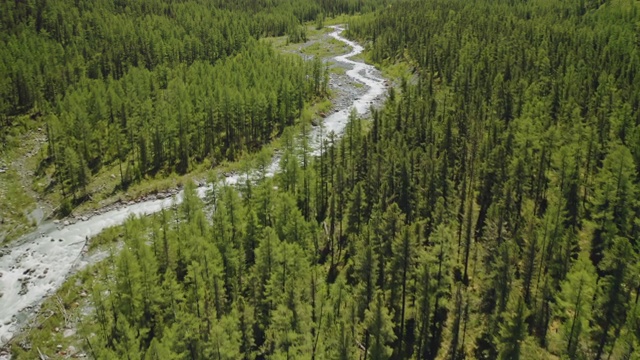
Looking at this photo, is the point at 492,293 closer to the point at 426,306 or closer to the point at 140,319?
the point at 426,306

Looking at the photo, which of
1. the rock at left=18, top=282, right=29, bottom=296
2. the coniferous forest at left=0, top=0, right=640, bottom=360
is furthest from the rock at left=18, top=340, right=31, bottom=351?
the rock at left=18, top=282, right=29, bottom=296

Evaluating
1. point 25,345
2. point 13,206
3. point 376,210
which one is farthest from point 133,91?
point 376,210

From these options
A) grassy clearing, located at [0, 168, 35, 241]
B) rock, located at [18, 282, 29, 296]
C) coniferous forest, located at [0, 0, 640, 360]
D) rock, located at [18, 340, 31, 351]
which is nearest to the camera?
coniferous forest, located at [0, 0, 640, 360]

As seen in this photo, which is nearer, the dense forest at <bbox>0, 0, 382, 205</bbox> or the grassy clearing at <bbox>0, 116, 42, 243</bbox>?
the grassy clearing at <bbox>0, 116, 42, 243</bbox>

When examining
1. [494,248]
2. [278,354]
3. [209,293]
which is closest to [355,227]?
[494,248]

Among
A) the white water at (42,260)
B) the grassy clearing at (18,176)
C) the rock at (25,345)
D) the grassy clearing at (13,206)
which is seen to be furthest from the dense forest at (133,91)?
the rock at (25,345)

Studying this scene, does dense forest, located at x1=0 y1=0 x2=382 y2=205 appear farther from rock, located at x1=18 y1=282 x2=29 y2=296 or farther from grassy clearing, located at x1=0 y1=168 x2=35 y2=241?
rock, located at x1=18 y1=282 x2=29 y2=296

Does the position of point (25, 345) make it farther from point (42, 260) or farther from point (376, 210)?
point (376, 210)

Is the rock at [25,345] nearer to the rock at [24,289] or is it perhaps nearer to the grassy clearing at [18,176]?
the rock at [24,289]
